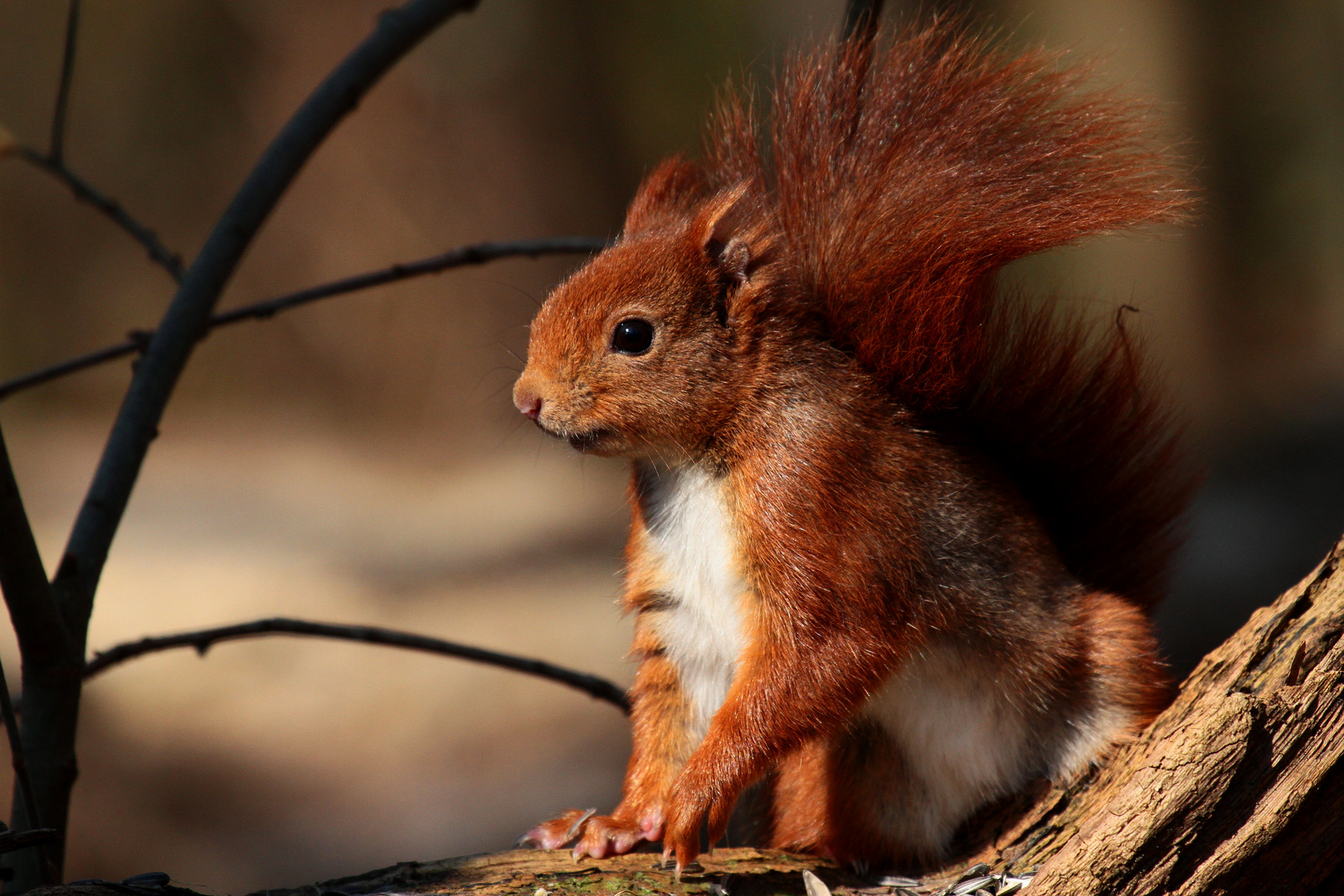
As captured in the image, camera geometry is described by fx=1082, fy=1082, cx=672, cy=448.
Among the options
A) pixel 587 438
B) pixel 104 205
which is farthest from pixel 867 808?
pixel 104 205

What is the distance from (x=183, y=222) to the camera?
16.9ft

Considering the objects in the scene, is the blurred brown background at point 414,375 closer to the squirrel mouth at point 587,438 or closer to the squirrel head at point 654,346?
the squirrel head at point 654,346

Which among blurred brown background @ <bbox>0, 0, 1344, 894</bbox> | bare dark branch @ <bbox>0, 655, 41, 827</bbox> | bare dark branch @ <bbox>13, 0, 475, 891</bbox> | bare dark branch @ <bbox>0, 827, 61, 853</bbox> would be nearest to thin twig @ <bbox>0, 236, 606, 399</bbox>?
bare dark branch @ <bbox>13, 0, 475, 891</bbox>

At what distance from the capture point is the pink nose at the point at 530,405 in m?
1.16

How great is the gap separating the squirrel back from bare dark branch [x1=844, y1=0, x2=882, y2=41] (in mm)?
26

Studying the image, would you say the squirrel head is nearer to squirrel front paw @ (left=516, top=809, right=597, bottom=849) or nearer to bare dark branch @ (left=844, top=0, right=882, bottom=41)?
bare dark branch @ (left=844, top=0, right=882, bottom=41)

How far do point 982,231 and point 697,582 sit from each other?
0.47m

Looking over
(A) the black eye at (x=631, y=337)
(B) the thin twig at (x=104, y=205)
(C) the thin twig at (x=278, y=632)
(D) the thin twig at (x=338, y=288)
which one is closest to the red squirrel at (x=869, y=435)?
(A) the black eye at (x=631, y=337)

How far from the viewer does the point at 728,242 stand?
3.92ft

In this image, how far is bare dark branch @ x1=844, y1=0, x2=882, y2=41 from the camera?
1.21 m

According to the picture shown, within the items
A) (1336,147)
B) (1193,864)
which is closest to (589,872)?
(1193,864)

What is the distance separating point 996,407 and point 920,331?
0.60 feet

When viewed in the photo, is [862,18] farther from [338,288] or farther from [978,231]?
[338,288]

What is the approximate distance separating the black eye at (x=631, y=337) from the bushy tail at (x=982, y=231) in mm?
187
